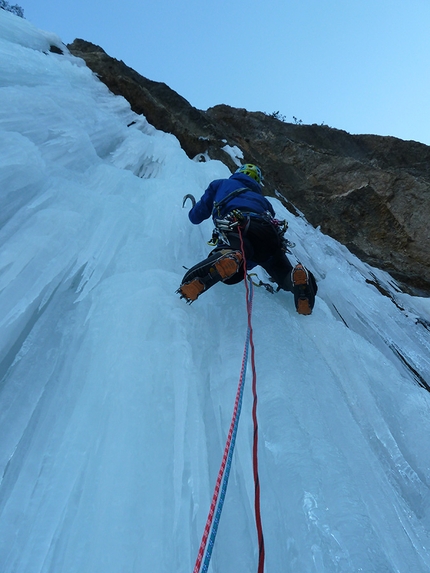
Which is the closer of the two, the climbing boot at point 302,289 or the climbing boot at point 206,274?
the climbing boot at point 206,274

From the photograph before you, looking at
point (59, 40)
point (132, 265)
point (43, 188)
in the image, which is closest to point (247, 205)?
point (132, 265)

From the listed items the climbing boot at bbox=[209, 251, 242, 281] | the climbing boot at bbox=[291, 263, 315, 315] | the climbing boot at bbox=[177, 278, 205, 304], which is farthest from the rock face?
the climbing boot at bbox=[177, 278, 205, 304]

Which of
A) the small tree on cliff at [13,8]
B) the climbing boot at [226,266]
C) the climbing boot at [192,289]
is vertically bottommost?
the small tree on cliff at [13,8]

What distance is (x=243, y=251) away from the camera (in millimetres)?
2307

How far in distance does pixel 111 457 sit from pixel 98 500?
0.14 meters

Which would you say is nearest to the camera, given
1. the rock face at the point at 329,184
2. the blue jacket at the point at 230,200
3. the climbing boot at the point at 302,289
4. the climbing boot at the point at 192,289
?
the climbing boot at the point at 192,289

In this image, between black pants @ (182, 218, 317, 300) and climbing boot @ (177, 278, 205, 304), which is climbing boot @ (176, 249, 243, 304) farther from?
black pants @ (182, 218, 317, 300)

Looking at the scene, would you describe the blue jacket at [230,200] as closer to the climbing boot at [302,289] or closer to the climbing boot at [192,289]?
the climbing boot at [302,289]

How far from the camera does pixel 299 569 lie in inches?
44.3

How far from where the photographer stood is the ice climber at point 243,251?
2.17 m

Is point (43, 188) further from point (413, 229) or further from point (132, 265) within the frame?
point (413, 229)

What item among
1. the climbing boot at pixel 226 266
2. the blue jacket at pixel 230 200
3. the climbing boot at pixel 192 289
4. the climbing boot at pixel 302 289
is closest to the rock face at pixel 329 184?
the blue jacket at pixel 230 200

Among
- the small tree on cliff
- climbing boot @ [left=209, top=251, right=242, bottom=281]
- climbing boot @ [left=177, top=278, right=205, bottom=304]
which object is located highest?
climbing boot @ [left=209, top=251, right=242, bottom=281]

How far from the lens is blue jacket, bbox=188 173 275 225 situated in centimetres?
280
